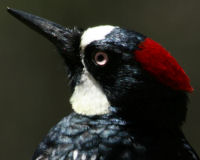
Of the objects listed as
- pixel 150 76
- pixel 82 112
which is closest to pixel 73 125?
pixel 82 112

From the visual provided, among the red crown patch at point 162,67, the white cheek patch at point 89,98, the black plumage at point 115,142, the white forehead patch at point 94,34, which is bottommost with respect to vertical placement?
the black plumage at point 115,142

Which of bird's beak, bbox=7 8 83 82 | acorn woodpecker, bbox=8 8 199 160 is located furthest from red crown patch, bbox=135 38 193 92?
bird's beak, bbox=7 8 83 82

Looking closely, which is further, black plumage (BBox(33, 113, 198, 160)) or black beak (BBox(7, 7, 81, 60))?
black beak (BBox(7, 7, 81, 60))

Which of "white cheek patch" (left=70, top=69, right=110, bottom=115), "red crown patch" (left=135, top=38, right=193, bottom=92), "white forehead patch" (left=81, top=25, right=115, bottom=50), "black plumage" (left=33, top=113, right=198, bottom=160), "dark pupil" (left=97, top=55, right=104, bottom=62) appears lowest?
"black plumage" (left=33, top=113, right=198, bottom=160)

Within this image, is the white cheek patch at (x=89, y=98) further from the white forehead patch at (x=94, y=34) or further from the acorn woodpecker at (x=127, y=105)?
the white forehead patch at (x=94, y=34)

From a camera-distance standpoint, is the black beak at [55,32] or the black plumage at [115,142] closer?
the black plumage at [115,142]

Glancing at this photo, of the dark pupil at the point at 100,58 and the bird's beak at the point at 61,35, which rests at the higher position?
the bird's beak at the point at 61,35

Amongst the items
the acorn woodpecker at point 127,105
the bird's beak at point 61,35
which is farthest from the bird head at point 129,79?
the bird's beak at point 61,35

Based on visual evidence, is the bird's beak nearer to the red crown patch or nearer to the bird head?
the bird head
